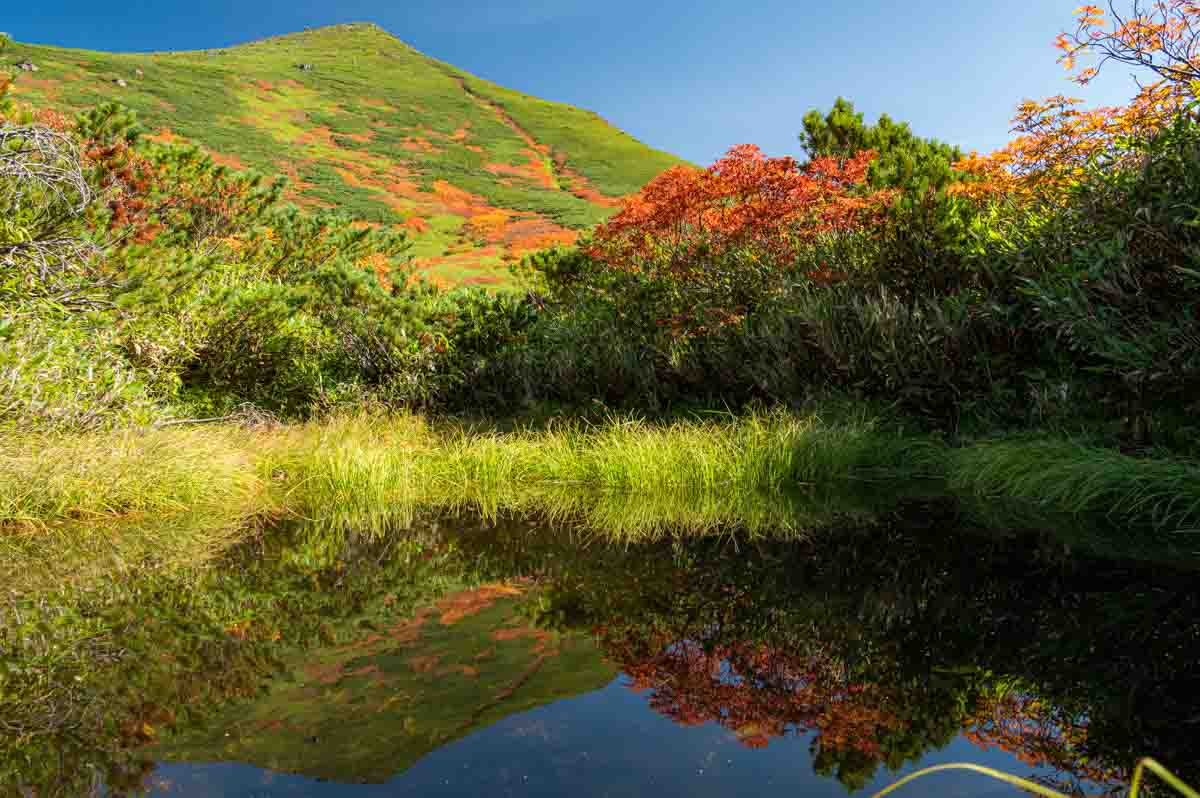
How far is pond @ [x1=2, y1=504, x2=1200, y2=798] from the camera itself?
2.73 metres

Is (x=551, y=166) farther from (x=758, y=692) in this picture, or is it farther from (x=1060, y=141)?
(x=758, y=692)

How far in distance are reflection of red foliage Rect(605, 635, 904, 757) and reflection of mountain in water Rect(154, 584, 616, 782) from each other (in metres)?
0.25

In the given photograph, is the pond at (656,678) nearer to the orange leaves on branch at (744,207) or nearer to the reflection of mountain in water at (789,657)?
the reflection of mountain in water at (789,657)

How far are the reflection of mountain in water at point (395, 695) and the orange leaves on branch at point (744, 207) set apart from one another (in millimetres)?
8411

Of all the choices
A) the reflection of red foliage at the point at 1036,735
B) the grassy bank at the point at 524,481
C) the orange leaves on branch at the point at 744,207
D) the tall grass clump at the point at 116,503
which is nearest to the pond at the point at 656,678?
the reflection of red foliage at the point at 1036,735

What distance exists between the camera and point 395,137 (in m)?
79.0

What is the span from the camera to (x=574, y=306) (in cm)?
1483

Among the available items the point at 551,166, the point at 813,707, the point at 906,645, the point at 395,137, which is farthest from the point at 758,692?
the point at 395,137

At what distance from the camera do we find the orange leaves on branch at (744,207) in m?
11.2

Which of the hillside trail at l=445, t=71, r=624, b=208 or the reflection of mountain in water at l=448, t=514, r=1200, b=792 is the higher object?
the hillside trail at l=445, t=71, r=624, b=208

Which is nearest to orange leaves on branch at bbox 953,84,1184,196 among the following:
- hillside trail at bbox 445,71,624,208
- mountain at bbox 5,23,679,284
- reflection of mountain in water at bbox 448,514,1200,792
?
reflection of mountain in water at bbox 448,514,1200,792

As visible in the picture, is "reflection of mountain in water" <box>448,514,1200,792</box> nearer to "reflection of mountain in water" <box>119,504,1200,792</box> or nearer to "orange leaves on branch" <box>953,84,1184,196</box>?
"reflection of mountain in water" <box>119,504,1200,792</box>

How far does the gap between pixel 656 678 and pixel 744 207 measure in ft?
30.5

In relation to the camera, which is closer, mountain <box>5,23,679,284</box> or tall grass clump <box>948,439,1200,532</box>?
tall grass clump <box>948,439,1200,532</box>
